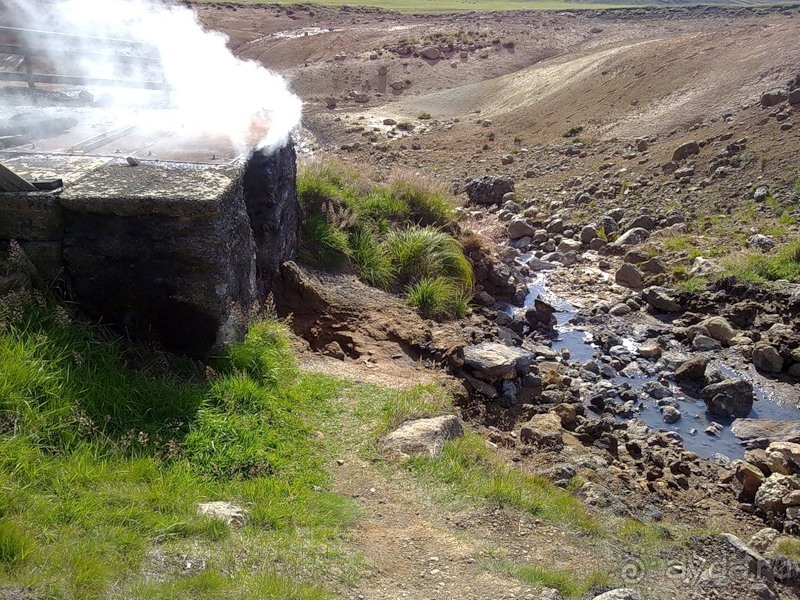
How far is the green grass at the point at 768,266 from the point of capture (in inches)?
333

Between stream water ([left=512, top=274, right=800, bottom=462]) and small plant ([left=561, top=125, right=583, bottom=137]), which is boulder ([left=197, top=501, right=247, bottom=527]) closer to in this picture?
stream water ([left=512, top=274, right=800, bottom=462])

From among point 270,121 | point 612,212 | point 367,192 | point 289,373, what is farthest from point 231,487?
point 612,212

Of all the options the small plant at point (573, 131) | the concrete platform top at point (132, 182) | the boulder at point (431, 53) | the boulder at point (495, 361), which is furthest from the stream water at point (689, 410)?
the boulder at point (431, 53)

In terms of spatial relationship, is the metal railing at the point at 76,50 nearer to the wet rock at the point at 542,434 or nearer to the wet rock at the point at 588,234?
the wet rock at the point at 542,434

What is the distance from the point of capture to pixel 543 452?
508 cm

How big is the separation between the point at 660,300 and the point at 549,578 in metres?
5.83

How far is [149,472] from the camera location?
326cm

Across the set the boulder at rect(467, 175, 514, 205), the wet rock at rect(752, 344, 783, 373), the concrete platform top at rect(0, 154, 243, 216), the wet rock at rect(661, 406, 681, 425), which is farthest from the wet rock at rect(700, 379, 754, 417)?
the boulder at rect(467, 175, 514, 205)

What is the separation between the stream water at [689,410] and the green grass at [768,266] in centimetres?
171

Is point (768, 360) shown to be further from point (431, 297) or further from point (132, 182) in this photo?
point (132, 182)

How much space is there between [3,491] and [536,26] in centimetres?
3445

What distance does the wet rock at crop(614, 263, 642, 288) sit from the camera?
30.2ft

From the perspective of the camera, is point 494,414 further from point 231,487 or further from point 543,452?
point 231,487

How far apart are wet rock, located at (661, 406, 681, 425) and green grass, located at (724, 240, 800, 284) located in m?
2.77
